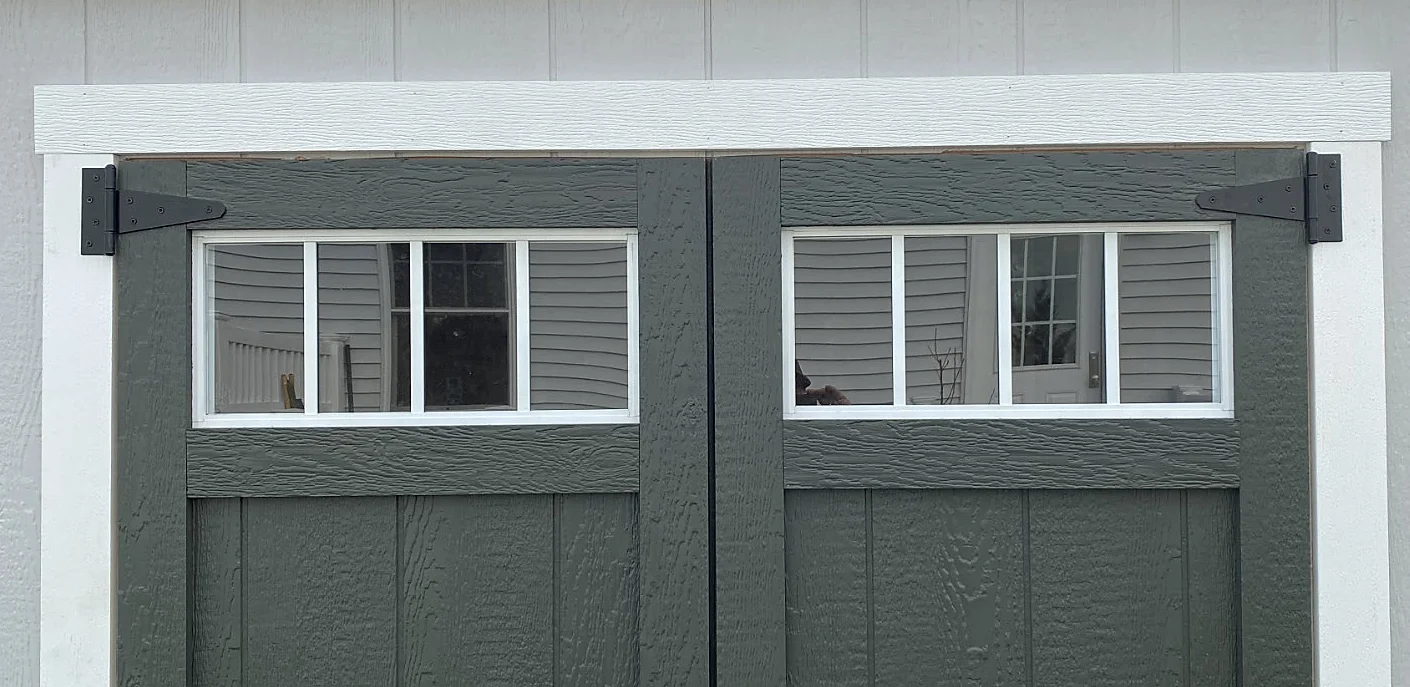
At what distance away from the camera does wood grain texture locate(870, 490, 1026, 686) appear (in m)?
2.04

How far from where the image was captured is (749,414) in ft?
6.62

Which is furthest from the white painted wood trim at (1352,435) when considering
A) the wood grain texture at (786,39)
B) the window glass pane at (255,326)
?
the window glass pane at (255,326)

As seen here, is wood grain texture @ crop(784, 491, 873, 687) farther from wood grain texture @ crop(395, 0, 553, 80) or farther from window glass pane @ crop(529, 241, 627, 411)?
wood grain texture @ crop(395, 0, 553, 80)

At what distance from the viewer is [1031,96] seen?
6.67 feet

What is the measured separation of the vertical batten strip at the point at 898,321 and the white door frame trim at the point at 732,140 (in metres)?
0.22

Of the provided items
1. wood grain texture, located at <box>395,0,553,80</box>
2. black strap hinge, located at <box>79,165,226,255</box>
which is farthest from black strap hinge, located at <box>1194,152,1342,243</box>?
black strap hinge, located at <box>79,165,226,255</box>

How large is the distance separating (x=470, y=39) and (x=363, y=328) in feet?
2.00

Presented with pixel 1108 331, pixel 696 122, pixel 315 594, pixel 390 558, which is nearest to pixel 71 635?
pixel 315 594

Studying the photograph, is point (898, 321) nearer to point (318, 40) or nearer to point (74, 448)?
point (318, 40)

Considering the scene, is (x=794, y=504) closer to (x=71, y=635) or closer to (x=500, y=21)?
(x=500, y=21)

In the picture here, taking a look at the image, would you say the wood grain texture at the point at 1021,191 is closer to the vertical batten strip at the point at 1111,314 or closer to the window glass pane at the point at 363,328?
the vertical batten strip at the point at 1111,314

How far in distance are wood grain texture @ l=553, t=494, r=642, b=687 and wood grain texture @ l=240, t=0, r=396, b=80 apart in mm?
950

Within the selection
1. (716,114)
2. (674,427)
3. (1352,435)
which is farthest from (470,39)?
(1352,435)

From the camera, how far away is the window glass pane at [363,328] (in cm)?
206
